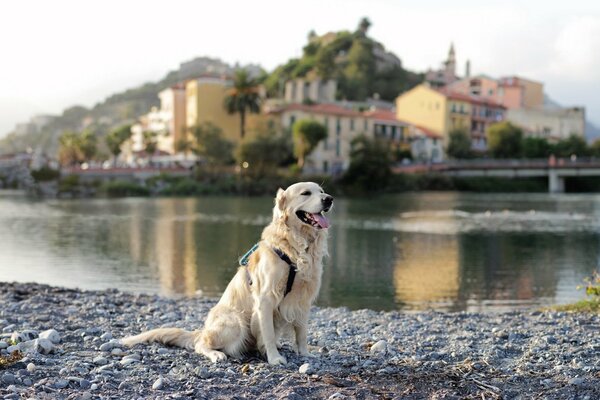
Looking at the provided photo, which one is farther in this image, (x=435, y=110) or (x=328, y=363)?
(x=435, y=110)

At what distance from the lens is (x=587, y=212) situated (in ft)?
158

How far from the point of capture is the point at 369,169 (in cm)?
7581

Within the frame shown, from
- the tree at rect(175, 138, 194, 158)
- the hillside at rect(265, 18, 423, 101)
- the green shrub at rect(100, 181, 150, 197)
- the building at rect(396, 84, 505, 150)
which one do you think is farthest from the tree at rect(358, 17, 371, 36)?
the green shrub at rect(100, 181, 150, 197)

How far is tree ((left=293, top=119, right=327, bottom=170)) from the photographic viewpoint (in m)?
76.1

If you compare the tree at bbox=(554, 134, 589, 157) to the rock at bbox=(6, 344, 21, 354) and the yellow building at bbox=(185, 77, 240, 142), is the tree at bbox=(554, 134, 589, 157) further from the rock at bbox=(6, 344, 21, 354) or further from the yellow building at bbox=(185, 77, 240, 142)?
the rock at bbox=(6, 344, 21, 354)

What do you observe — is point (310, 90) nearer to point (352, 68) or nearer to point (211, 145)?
point (352, 68)

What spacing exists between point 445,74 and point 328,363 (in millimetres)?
165461

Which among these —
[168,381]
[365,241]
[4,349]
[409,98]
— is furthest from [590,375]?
[409,98]

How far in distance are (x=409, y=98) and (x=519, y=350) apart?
9926 centimetres

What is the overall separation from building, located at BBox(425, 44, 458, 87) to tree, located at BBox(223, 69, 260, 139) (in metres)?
72.7

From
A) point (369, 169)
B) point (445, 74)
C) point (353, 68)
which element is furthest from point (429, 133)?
point (445, 74)

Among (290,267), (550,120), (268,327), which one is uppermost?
(550,120)

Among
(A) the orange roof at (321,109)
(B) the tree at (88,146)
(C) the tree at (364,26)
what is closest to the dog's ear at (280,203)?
(A) the orange roof at (321,109)

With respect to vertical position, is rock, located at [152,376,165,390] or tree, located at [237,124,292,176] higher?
Answer: tree, located at [237,124,292,176]
